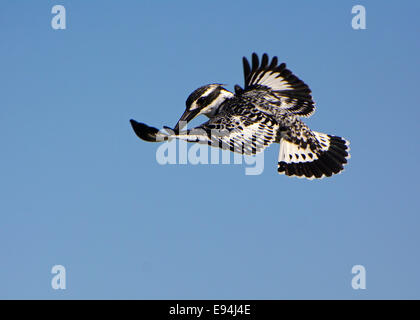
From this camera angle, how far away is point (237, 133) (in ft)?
22.0

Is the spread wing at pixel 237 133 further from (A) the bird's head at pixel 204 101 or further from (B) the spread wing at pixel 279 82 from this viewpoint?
(B) the spread wing at pixel 279 82

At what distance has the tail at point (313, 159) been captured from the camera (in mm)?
7406

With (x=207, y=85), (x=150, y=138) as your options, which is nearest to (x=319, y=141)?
(x=207, y=85)

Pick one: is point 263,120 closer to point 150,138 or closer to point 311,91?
point 311,91

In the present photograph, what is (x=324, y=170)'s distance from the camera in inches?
298

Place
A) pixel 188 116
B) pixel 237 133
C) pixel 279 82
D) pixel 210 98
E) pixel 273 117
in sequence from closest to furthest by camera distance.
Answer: pixel 237 133
pixel 273 117
pixel 188 116
pixel 210 98
pixel 279 82

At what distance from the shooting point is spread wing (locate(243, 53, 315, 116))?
7.63m

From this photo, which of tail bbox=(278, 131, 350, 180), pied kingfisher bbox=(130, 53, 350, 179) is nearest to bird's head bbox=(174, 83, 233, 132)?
pied kingfisher bbox=(130, 53, 350, 179)

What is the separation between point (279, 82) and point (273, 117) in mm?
731

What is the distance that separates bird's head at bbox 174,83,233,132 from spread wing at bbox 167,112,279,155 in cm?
45

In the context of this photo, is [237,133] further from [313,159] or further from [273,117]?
[313,159]

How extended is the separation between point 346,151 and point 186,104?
1.96 meters

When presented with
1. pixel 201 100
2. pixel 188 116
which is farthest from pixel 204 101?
pixel 188 116

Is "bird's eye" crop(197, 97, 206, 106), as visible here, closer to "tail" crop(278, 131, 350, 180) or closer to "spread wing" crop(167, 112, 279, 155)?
"spread wing" crop(167, 112, 279, 155)
